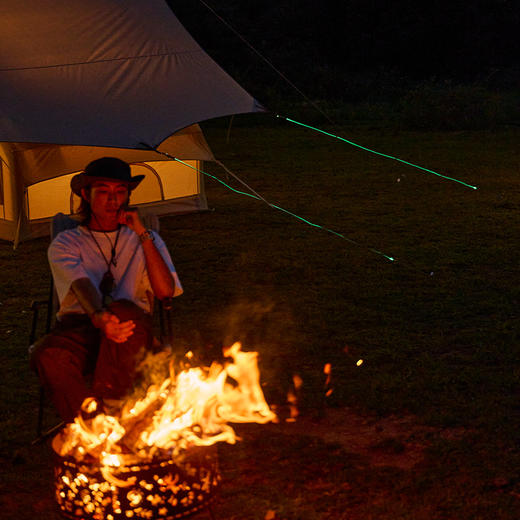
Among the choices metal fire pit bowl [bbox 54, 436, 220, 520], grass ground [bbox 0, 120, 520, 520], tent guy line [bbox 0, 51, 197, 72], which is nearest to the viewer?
metal fire pit bowl [bbox 54, 436, 220, 520]

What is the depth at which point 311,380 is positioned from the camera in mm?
4484

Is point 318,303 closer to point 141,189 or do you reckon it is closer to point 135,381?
point 135,381

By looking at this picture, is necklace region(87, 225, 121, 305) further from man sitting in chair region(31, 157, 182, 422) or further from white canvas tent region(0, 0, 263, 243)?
white canvas tent region(0, 0, 263, 243)

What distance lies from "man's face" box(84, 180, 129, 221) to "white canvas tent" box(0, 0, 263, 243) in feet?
7.69

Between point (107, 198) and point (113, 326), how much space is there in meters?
0.66

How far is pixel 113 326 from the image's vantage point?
315cm

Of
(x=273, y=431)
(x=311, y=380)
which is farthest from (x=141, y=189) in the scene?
(x=273, y=431)

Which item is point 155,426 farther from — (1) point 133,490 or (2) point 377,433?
(2) point 377,433

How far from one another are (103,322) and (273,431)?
1.13 meters

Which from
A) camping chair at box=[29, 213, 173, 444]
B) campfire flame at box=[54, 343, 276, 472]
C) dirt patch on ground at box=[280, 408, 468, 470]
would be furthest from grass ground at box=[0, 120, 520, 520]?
campfire flame at box=[54, 343, 276, 472]

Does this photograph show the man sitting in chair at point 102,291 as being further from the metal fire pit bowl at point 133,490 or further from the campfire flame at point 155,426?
the metal fire pit bowl at point 133,490

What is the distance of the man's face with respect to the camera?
3.52m

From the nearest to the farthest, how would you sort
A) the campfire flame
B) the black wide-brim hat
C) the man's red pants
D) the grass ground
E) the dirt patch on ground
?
the campfire flame → the man's red pants → the grass ground → the black wide-brim hat → the dirt patch on ground

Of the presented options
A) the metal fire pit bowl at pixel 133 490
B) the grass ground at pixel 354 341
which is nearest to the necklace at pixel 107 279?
the grass ground at pixel 354 341
